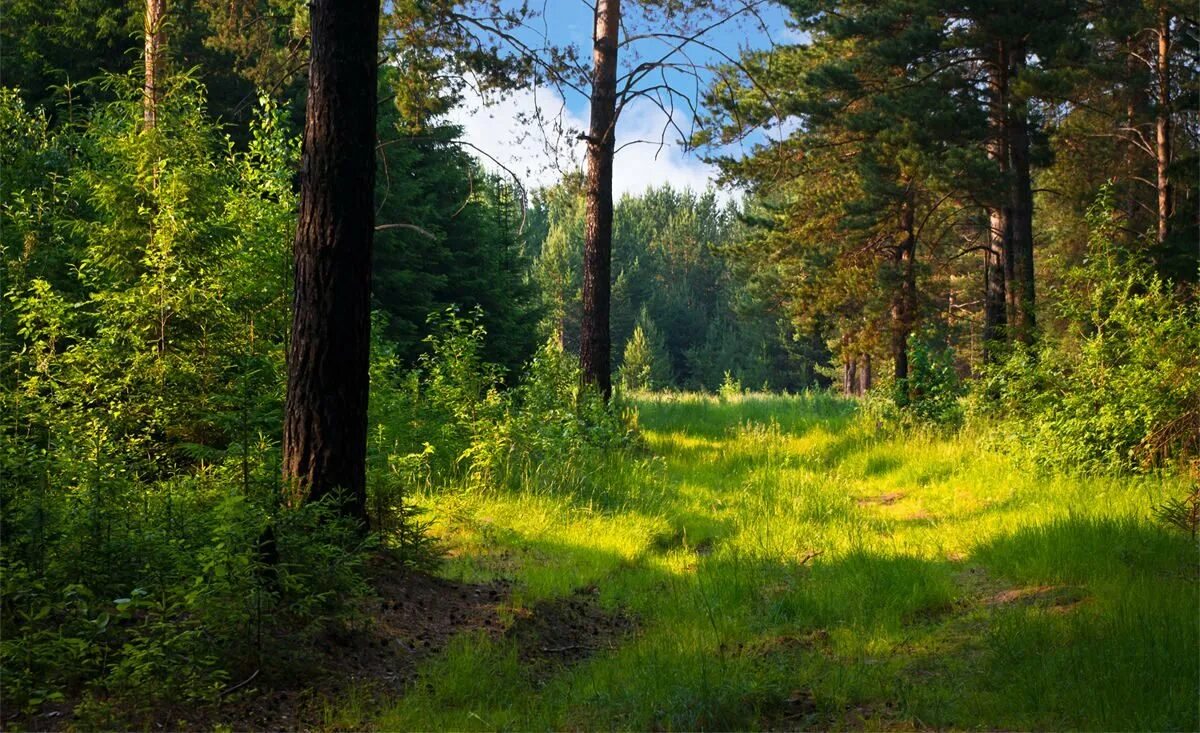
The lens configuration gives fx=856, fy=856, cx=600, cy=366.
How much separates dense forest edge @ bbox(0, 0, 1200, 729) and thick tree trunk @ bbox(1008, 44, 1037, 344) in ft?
0.29

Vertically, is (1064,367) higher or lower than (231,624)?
higher

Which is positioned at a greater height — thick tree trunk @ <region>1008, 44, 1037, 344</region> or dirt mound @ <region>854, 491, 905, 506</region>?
thick tree trunk @ <region>1008, 44, 1037, 344</region>

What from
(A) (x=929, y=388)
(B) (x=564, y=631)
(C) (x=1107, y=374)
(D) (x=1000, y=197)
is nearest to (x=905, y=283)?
(D) (x=1000, y=197)

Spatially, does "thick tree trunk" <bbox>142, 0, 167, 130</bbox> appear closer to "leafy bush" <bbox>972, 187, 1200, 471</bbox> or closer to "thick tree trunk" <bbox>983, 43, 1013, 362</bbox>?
"leafy bush" <bbox>972, 187, 1200, 471</bbox>

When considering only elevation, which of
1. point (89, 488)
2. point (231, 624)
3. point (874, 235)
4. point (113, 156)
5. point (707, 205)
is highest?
point (707, 205)

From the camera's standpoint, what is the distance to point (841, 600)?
5.83 metres

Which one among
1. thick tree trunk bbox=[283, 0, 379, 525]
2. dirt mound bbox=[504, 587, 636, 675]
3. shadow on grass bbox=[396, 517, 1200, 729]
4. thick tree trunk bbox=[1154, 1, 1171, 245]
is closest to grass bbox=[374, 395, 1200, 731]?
shadow on grass bbox=[396, 517, 1200, 729]

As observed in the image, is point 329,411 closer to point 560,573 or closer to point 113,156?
point 560,573

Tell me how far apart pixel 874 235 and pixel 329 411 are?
64.4 feet

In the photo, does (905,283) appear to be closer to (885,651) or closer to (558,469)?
(558,469)

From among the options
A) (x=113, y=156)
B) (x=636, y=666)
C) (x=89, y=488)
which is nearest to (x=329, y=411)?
(x=89, y=488)

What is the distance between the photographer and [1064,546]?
20.8 ft

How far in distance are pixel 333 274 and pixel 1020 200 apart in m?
14.5

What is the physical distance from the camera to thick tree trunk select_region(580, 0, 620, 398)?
13906 mm
